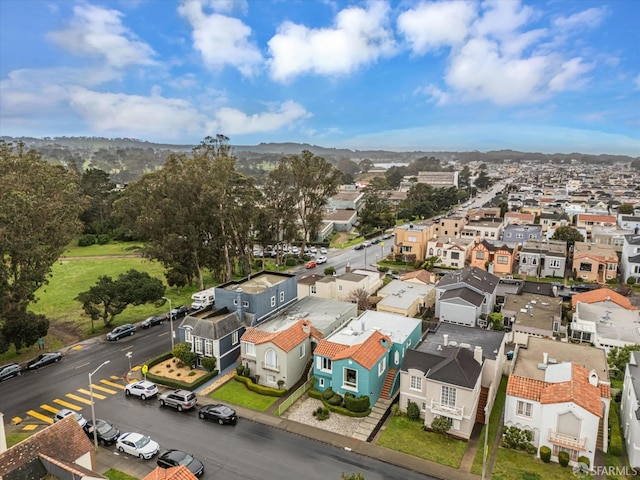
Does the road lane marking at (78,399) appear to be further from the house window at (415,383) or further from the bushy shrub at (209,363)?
the house window at (415,383)

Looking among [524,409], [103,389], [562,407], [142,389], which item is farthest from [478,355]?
[103,389]

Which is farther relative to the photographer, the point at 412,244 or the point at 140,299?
the point at 412,244

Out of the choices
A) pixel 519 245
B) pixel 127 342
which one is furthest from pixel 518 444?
pixel 519 245

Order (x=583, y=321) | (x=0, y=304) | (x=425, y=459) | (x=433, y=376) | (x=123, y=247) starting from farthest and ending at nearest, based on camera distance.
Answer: (x=123, y=247) → (x=583, y=321) → (x=0, y=304) → (x=433, y=376) → (x=425, y=459)

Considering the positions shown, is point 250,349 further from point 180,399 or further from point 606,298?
point 606,298

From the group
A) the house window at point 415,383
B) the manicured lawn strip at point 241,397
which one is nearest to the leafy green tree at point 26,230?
the manicured lawn strip at point 241,397

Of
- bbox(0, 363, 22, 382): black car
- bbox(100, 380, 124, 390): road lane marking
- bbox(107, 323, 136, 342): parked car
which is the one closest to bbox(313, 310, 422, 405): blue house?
bbox(100, 380, 124, 390): road lane marking

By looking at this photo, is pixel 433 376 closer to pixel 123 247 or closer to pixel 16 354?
pixel 16 354
